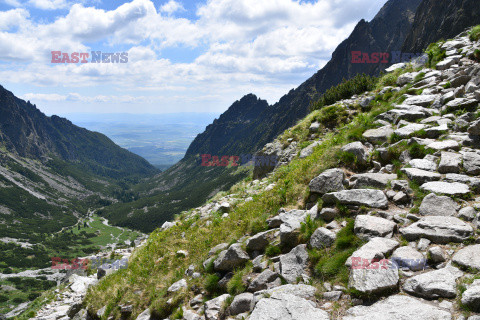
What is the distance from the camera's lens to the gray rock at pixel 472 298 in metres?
4.27

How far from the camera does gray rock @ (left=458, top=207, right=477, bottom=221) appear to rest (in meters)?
6.39

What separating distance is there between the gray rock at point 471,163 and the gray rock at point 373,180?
1.94 meters

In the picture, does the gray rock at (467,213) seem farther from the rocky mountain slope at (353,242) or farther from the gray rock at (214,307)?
the gray rock at (214,307)

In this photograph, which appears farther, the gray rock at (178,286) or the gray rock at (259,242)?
the gray rock at (178,286)

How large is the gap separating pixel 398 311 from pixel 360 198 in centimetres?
383

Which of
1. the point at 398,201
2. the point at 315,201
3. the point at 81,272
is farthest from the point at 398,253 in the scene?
the point at 81,272

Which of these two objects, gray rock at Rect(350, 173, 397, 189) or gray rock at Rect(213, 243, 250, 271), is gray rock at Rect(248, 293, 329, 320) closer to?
gray rock at Rect(213, 243, 250, 271)

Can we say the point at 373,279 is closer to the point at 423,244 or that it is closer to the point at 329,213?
Result: the point at 423,244

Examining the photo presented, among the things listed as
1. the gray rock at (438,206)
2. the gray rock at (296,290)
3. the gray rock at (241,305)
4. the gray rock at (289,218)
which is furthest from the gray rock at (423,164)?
the gray rock at (241,305)

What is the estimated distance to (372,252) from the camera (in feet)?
19.5

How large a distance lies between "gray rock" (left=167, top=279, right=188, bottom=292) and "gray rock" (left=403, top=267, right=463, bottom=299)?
6.93 meters

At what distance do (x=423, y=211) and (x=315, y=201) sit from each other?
3494 millimetres

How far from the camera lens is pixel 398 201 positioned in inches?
306

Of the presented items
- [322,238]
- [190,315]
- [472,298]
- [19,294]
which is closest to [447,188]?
[322,238]
